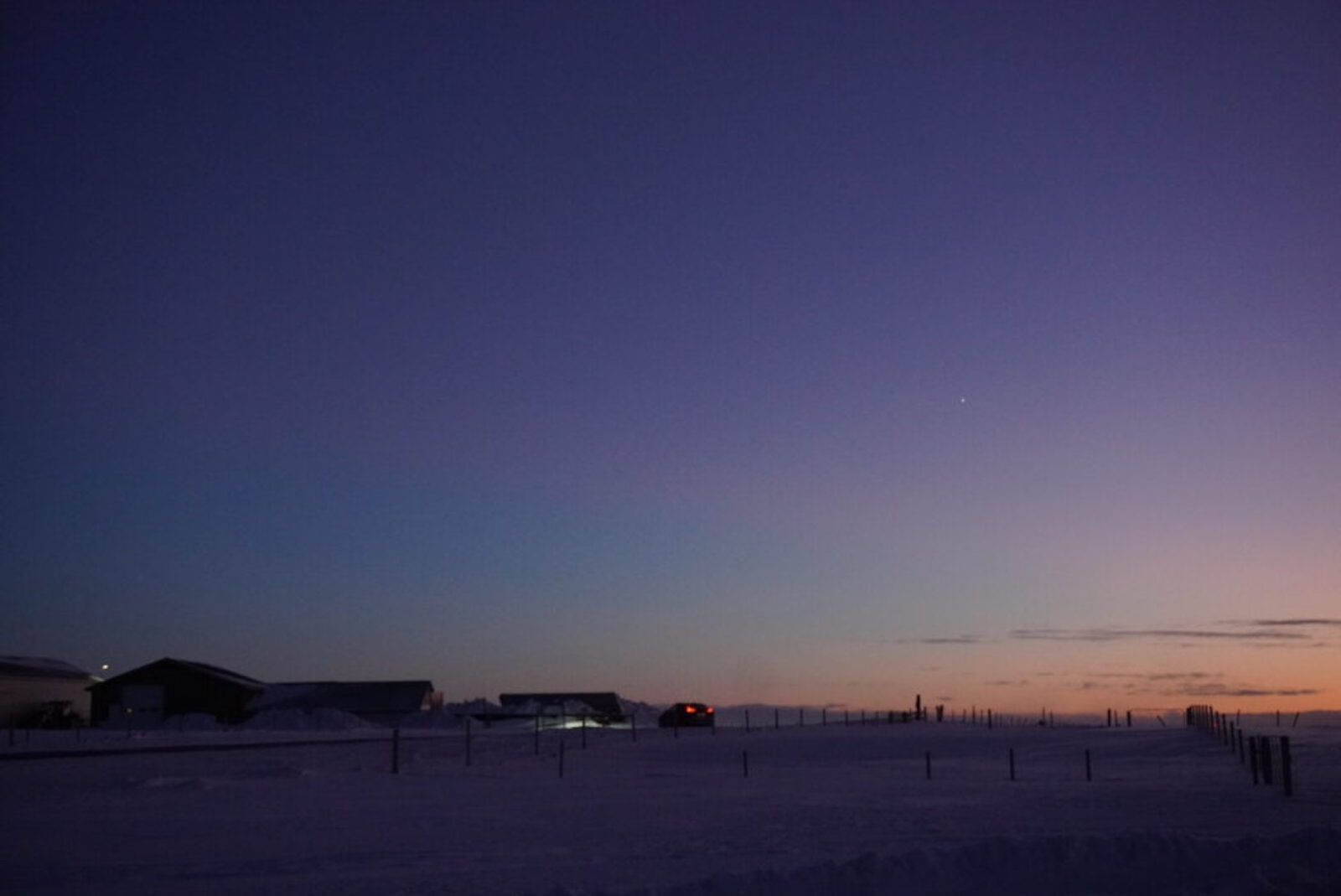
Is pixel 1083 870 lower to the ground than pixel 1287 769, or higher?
lower

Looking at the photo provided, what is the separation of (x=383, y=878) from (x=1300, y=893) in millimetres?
12834

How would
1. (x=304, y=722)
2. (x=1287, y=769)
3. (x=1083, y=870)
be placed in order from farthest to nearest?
(x=304, y=722) < (x=1287, y=769) < (x=1083, y=870)

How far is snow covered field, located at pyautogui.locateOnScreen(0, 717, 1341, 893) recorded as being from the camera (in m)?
17.4

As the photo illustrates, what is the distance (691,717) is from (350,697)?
30089mm

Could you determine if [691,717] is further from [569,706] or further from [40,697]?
[40,697]

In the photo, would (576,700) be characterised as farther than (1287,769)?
Yes

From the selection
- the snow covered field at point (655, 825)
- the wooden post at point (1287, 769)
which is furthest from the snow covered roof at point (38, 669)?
the wooden post at point (1287, 769)

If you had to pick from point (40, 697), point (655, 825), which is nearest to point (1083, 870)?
point (655, 825)

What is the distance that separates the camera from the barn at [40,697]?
8238 cm

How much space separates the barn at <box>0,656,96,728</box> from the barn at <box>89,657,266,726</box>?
4.31 feet

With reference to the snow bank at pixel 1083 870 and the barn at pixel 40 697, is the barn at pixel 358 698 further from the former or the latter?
the snow bank at pixel 1083 870

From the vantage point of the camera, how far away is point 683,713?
96.4 m

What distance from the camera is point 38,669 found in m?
87.6

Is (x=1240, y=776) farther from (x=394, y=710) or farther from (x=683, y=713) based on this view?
(x=394, y=710)
